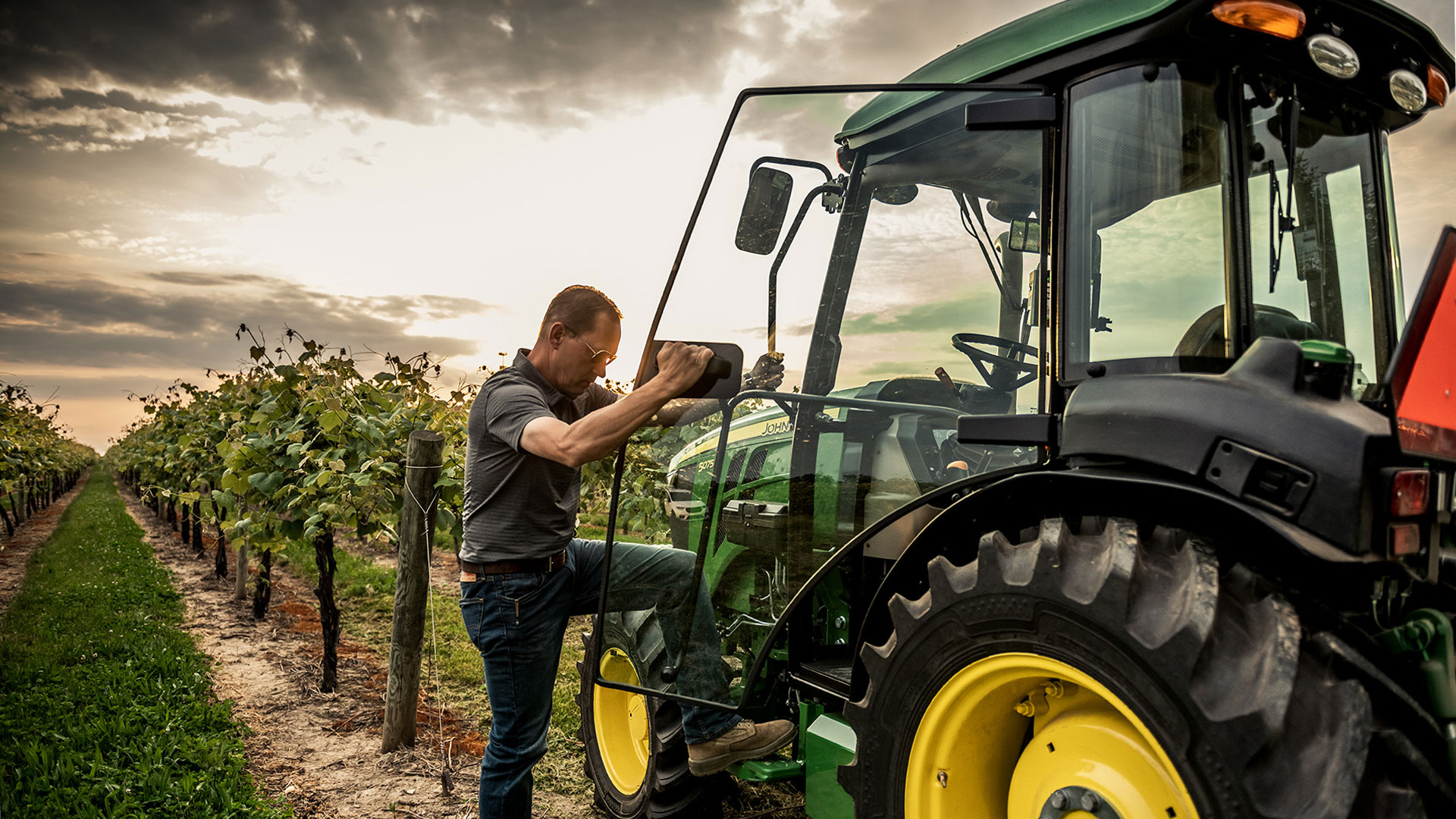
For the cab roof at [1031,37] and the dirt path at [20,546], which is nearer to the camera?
the cab roof at [1031,37]

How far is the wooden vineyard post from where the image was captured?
485cm

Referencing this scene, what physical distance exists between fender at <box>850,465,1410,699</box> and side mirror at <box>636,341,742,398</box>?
79 centimetres

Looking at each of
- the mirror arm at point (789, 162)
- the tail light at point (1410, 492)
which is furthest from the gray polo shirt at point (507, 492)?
the tail light at point (1410, 492)

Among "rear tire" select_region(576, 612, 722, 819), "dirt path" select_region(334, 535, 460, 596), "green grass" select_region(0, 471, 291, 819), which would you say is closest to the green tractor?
"rear tire" select_region(576, 612, 722, 819)

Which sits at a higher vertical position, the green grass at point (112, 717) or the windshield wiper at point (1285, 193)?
the windshield wiper at point (1285, 193)

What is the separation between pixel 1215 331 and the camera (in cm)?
186

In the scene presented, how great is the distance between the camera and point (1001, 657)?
185cm

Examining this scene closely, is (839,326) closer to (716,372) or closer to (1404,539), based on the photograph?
(716,372)

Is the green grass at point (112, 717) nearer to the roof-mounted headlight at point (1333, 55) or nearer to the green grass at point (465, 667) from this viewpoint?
the green grass at point (465, 667)

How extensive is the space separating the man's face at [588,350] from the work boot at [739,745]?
4.47 ft

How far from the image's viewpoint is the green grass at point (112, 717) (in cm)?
393

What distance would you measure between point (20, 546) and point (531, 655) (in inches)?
710

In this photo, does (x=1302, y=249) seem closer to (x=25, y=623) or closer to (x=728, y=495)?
(x=728, y=495)

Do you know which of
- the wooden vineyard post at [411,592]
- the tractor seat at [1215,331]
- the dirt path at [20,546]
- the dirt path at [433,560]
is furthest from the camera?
the dirt path at [20,546]
